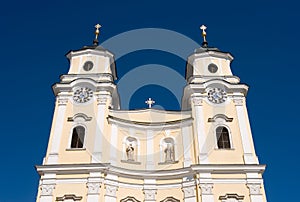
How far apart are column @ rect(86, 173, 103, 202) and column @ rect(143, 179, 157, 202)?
102 inches

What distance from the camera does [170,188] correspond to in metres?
21.9

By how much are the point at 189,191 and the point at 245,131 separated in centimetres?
511

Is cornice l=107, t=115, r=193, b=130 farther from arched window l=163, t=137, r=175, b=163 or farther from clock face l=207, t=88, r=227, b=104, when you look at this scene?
clock face l=207, t=88, r=227, b=104

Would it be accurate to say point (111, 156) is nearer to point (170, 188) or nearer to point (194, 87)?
point (170, 188)

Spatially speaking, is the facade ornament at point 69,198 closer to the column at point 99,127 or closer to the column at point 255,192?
the column at point 99,127

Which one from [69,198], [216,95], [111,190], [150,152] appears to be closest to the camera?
[69,198]

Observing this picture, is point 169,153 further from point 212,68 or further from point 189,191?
point 212,68

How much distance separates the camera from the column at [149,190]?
21578 millimetres

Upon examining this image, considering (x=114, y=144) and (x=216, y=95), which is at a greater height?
(x=216, y=95)

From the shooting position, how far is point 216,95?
82.7 ft

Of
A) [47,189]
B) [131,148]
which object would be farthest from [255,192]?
[47,189]

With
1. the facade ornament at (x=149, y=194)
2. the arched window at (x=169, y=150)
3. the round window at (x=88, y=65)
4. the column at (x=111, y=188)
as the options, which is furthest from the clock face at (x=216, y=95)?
the round window at (x=88, y=65)

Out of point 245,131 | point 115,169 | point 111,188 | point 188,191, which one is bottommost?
point 188,191

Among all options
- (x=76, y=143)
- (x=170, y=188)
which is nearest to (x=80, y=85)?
(x=76, y=143)
